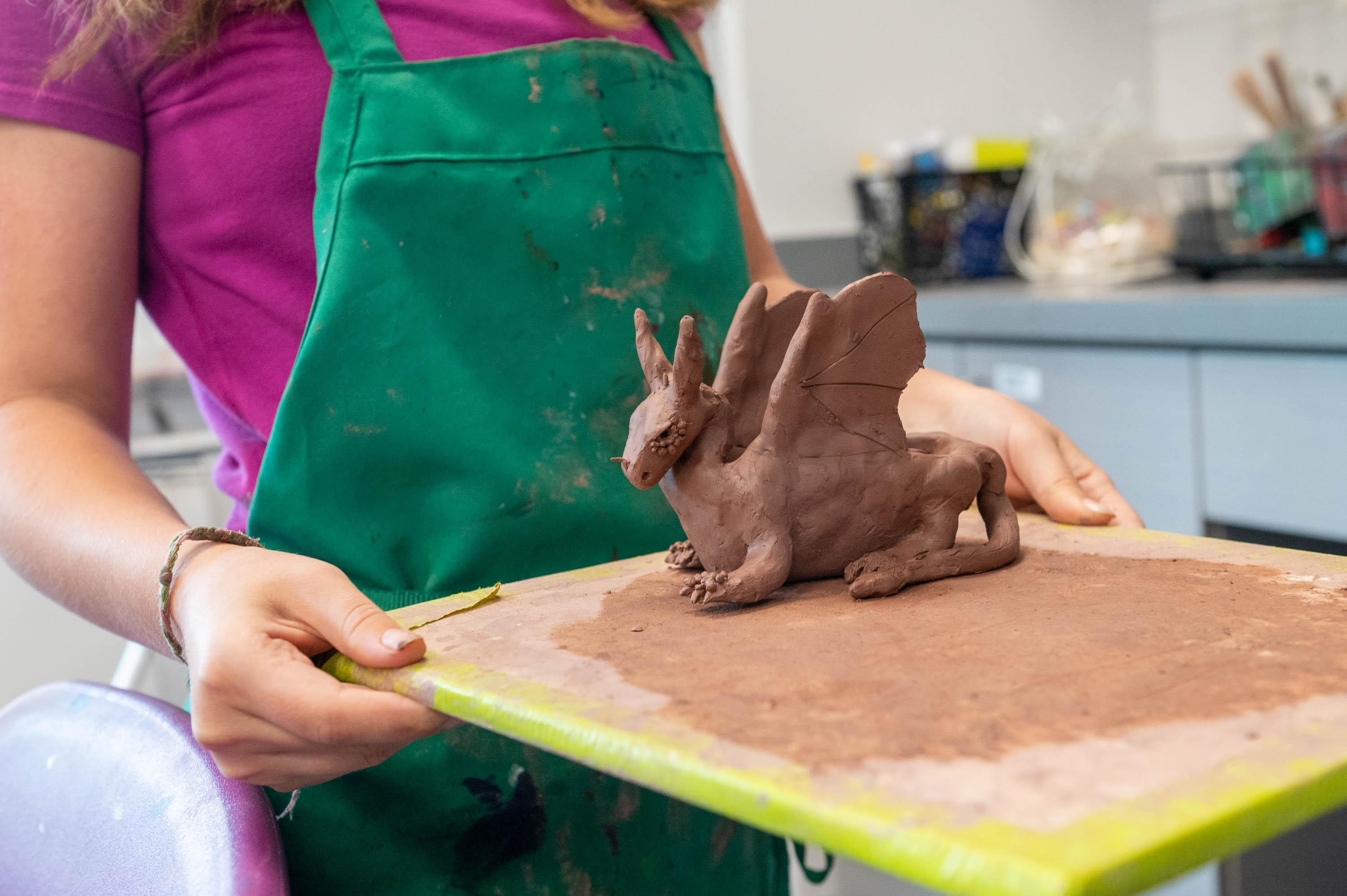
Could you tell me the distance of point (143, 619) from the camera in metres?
0.72

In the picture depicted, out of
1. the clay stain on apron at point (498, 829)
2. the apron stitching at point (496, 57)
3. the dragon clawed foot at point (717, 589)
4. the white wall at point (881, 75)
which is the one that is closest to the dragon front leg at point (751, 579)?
the dragon clawed foot at point (717, 589)

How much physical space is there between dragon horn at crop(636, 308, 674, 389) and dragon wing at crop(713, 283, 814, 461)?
53mm

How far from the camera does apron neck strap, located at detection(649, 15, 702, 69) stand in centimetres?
104

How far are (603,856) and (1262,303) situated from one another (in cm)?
114

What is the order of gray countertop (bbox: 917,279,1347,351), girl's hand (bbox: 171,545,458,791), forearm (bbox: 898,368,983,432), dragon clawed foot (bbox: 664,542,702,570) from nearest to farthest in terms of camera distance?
girl's hand (bbox: 171,545,458,791) < dragon clawed foot (bbox: 664,542,702,570) < forearm (bbox: 898,368,983,432) < gray countertop (bbox: 917,279,1347,351)

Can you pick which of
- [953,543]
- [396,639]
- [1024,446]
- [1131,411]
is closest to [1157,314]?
[1131,411]

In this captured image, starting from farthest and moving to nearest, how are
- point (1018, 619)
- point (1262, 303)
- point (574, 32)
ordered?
point (1262, 303), point (574, 32), point (1018, 619)

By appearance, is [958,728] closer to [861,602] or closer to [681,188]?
[861,602]

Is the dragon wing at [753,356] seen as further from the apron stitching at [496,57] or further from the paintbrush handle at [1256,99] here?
the paintbrush handle at [1256,99]

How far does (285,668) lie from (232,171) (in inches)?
16.3

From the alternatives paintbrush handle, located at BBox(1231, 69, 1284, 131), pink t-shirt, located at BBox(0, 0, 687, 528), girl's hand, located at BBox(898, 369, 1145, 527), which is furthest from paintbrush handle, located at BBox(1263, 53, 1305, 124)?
pink t-shirt, located at BBox(0, 0, 687, 528)

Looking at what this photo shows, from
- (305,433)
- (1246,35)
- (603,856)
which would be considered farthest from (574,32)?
(1246,35)

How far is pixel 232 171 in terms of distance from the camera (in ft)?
2.75

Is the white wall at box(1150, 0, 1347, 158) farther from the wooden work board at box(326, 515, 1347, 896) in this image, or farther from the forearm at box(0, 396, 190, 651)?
the forearm at box(0, 396, 190, 651)
